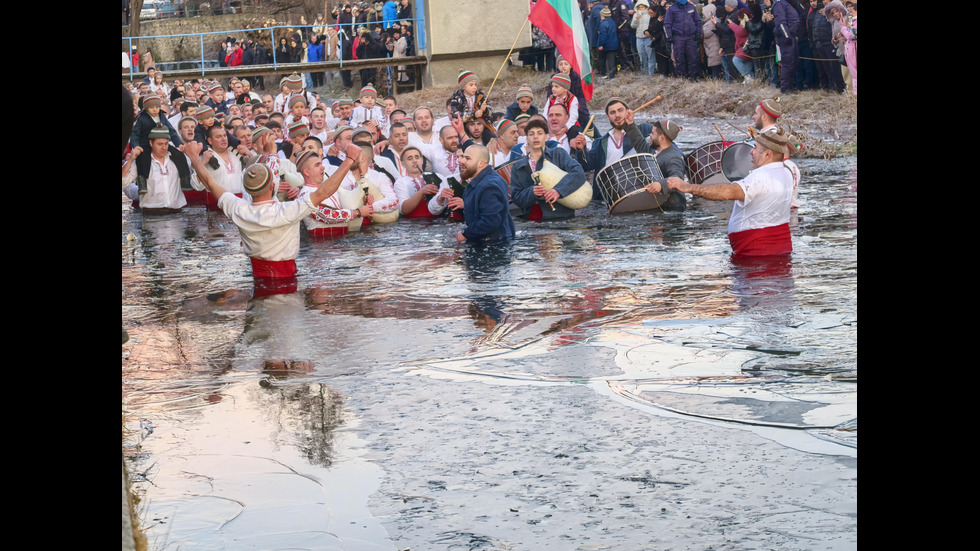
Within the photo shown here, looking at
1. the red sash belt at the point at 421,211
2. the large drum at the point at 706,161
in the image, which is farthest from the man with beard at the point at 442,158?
the large drum at the point at 706,161

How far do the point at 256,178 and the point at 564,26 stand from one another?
754cm

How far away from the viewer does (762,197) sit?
34.5ft

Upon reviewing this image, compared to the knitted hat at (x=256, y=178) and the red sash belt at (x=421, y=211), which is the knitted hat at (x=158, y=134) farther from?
the knitted hat at (x=256, y=178)

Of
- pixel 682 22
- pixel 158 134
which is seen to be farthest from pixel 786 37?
pixel 158 134

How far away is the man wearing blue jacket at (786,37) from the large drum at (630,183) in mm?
7875

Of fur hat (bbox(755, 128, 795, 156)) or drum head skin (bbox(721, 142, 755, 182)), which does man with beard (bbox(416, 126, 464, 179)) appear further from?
fur hat (bbox(755, 128, 795, 156))

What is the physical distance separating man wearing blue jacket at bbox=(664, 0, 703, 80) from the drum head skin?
1066 cm

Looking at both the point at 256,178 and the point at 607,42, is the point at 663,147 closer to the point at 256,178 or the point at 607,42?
the point at 256,178

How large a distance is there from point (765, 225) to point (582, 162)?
5171mm

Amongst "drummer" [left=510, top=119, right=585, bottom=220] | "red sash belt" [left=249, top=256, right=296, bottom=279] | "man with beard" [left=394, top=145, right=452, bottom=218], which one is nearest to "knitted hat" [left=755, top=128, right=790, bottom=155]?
"drummer" [left=510, top=119, right=585, bottom=220]

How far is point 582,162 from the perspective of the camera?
51.8 ft

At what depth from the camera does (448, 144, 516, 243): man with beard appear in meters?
11.9

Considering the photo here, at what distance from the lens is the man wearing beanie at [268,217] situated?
10180mm
